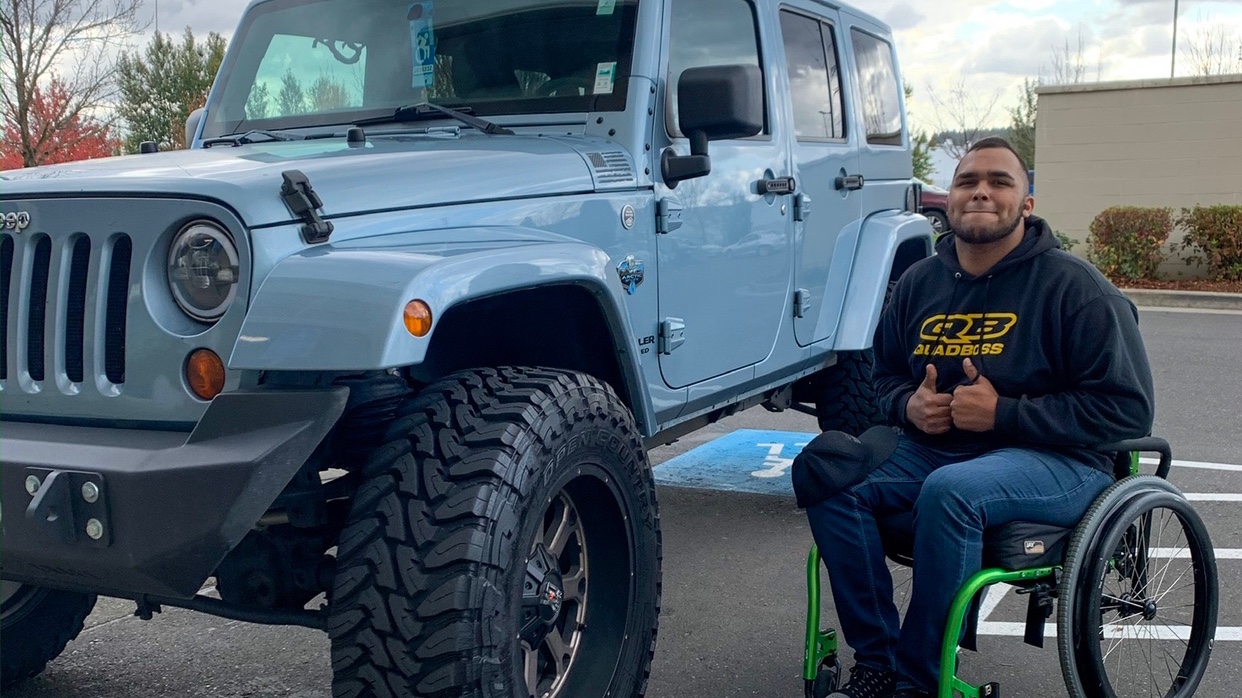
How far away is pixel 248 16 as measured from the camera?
4164 millimetres

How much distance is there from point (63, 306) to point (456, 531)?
3.18 feet

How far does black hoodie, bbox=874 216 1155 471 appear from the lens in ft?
9.48

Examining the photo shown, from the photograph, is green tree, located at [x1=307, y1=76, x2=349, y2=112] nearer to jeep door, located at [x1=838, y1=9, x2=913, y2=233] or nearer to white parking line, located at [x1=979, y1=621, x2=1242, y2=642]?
jeep door, located at [x1=838, y1=9, x2=913, y2=233]

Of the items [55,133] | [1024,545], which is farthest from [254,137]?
[55,133]

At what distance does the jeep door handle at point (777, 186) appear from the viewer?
4.11 meters

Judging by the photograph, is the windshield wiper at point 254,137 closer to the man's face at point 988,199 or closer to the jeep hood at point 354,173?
the jeep hood at point 354,173

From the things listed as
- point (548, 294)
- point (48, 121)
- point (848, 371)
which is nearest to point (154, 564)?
point (548, 294)

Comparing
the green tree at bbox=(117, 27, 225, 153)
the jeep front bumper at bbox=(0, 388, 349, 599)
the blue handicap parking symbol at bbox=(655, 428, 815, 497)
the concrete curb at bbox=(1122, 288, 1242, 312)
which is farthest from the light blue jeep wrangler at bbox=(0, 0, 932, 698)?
the green tree at bbox=(117, 27, 225, 153)

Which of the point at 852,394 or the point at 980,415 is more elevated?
the point at 980,415

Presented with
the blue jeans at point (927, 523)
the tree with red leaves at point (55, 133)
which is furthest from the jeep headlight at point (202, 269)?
the tree with red leaves at point (55, 133)

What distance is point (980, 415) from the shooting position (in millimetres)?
3008

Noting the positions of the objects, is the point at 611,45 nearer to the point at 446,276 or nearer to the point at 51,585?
the point at 446,276

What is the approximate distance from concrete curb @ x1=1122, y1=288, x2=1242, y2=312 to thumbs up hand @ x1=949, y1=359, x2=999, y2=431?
450 inches

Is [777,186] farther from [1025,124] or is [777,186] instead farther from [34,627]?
[1025,124]
